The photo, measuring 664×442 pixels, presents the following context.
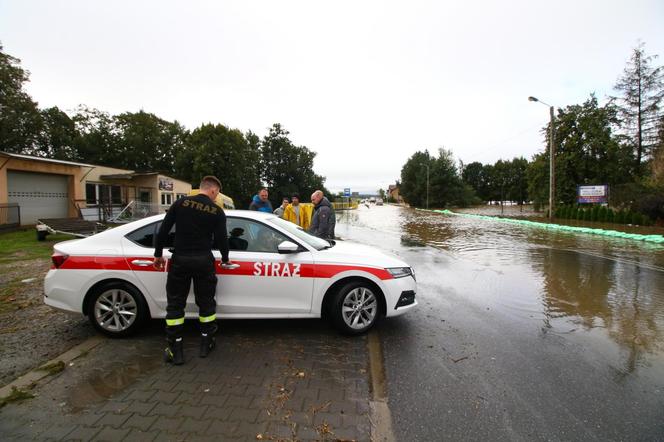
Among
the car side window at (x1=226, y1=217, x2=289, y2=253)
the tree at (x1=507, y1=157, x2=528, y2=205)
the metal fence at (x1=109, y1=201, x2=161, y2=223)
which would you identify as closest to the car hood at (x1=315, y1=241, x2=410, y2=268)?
the car side window at (x1=226, y1=217, x2=289, y2=253)

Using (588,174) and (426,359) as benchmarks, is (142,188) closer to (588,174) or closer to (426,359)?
(426,359)

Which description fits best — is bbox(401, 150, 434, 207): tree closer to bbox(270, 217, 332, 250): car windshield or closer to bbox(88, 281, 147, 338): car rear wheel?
bbox(270, 217, 332, 250): car windshield

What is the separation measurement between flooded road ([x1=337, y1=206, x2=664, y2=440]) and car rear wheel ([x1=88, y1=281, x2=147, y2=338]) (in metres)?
2.90

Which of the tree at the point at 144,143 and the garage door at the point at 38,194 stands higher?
the tree at the point at 144,143

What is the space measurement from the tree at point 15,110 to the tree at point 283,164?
2828cm

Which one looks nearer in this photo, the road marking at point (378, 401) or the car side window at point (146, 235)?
the road marking at point (378, 401)

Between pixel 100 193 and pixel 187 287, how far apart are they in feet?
83.4

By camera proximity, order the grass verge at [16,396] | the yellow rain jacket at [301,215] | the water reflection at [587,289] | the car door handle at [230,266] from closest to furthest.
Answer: the grass verge at [16,396]
the car door handle at [230,266]
the water reflection at [587,289]
the yellow rain jacket at [301,215]

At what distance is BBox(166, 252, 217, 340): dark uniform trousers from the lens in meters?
3.64

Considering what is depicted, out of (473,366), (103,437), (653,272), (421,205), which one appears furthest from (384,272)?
(421,205)

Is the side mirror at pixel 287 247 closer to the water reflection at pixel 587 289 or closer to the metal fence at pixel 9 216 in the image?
the water reflection at pixel 587 289

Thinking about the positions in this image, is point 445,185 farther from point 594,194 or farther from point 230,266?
point 230,266

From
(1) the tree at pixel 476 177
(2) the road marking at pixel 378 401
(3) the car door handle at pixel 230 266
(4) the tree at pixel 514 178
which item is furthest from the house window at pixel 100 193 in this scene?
(1) the tree at pixel 476 177

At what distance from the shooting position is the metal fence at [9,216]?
640 inches
